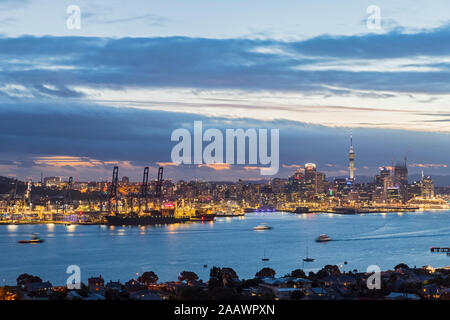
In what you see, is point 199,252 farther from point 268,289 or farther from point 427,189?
point 427,189

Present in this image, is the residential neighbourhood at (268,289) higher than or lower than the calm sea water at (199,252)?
higher

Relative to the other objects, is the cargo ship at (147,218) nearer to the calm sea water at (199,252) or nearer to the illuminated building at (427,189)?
the calm sea water at (199,252)

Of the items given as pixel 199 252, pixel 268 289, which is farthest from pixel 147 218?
pixel 268 289

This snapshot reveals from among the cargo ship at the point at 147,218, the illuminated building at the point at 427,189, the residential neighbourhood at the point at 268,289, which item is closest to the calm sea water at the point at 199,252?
the residential neighbourhood at the point at 268,289

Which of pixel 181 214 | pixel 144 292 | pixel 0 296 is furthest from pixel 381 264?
pixel 181 214

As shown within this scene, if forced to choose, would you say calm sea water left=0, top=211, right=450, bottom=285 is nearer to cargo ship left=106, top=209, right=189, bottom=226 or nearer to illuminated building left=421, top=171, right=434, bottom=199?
cargo ship left=106, top=209, right=189, bottom=226

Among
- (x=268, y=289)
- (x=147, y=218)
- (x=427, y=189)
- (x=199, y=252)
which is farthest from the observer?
(x=427, y=189)

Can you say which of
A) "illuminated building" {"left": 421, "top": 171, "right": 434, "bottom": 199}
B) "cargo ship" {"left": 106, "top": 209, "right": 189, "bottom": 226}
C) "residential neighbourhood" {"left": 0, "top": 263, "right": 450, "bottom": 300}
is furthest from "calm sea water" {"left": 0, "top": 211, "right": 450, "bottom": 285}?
"illuminated building" {"left": 421, "top": 171, "right": 434, "bottom": 199}

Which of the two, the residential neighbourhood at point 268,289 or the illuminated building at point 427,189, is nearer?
the residential neighbourhood at point 268,289

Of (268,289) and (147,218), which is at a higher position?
(268,289)
